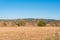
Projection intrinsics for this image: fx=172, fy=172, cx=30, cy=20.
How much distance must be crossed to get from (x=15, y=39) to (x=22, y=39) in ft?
2.87

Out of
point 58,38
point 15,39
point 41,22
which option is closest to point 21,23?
point 41,22

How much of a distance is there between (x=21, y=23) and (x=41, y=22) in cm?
1029

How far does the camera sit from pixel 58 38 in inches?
604

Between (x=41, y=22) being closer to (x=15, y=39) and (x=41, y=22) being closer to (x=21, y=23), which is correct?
(x=21, y=23)

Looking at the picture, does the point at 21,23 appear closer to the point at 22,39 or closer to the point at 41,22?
the point at 41,22

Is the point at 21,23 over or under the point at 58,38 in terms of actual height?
under

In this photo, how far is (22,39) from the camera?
19.9 meters

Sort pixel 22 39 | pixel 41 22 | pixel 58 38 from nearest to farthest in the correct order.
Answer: pixel 58 38
pixel 22 39
pixel 41 22

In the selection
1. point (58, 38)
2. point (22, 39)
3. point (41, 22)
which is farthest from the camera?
point (41, 22)

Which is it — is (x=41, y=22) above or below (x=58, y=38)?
below

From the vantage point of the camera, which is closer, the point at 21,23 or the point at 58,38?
the point at 58,38

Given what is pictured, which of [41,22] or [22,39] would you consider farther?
[41,22]

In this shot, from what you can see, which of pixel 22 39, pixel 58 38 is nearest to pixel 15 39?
pixel 22 39
